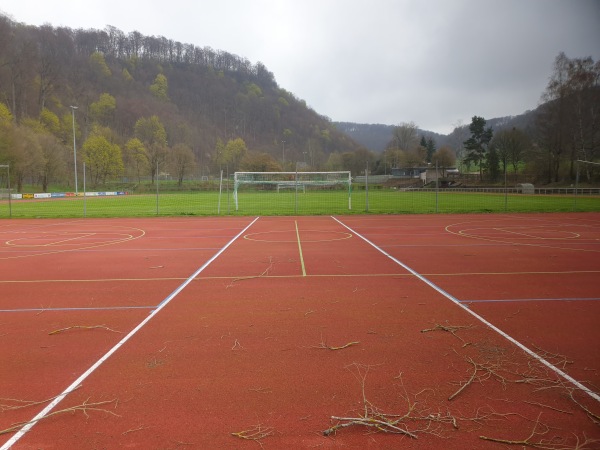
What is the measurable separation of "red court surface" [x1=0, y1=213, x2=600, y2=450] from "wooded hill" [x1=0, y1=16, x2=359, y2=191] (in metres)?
60.5

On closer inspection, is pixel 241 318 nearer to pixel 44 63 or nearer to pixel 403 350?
pixel 403 350

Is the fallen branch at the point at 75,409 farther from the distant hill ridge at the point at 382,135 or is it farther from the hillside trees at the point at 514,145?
the distant hill ridge at the point at 382,135

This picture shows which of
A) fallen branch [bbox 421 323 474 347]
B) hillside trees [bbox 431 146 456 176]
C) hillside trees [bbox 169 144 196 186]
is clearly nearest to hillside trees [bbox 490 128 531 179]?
hillside trees [bbox 431 146 456 176]

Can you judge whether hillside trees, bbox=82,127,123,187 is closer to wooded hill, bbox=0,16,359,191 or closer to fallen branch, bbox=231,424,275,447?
wooded hill, bbox=0,16,359,191

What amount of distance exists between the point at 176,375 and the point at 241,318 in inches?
75.7

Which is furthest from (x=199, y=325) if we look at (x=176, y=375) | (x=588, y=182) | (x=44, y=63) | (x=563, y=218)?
(x=44, y=63)

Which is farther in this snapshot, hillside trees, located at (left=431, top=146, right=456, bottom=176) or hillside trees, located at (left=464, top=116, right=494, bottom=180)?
hillside trees, located at (left=431, top=146, right=456, bottom=176)

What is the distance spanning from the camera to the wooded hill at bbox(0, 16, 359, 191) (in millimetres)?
78000

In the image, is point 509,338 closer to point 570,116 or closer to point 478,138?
point 570,116

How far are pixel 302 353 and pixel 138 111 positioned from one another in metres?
134

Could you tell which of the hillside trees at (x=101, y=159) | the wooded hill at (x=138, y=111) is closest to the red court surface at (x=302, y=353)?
the wooded hill at (x=138, y=111)

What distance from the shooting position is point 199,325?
600cm

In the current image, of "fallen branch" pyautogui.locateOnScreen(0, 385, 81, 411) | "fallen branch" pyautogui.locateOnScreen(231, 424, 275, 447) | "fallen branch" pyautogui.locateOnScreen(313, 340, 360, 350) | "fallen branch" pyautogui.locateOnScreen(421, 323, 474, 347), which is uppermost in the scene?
"fallen branch" pyautogui.locateOnScreen(421, 323, 474, 347)

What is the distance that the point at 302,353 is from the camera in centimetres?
497
